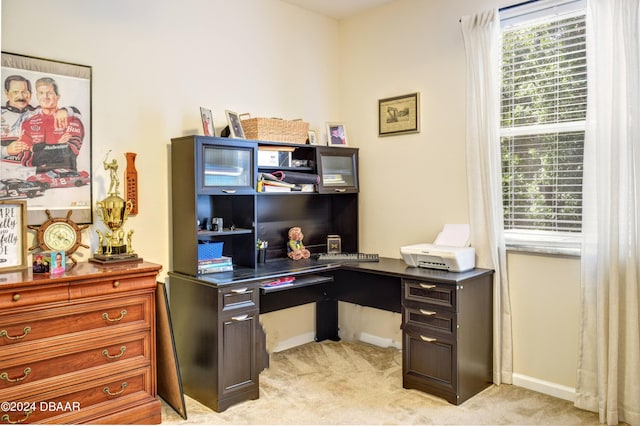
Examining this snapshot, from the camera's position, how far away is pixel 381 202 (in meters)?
4.11

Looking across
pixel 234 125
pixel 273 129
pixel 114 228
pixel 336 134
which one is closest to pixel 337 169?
pixel 336 134

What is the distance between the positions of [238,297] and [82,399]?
0.96m

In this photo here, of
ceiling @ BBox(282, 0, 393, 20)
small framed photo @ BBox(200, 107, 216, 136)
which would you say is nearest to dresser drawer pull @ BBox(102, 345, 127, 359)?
small framed photo @ BBox(200, 107, 216, 136)

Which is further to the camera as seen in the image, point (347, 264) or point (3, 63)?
point (347, 264)

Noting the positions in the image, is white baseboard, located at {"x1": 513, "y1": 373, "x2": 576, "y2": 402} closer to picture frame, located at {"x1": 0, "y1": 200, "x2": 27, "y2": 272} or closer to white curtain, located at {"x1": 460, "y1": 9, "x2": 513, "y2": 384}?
white curtain, located at {"x1": 460, "y1": 9, "x2": 513, "y2": 384}

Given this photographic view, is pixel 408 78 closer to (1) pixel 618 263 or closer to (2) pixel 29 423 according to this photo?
(1) pixel 618 263

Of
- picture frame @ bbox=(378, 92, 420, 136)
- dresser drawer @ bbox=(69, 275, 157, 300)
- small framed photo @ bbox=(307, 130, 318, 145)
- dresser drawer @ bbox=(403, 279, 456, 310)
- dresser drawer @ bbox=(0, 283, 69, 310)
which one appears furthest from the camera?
small framed photo @ bbox=(307, 130, 318, 145)

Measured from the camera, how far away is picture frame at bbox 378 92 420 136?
12.6 ft

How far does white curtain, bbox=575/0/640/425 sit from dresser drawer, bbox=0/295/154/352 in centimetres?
256

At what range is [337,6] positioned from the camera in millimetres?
4062

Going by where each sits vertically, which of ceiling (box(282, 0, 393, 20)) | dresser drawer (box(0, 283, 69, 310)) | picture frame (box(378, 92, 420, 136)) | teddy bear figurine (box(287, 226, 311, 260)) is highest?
ceiling (box(282, 0, 393, 20))

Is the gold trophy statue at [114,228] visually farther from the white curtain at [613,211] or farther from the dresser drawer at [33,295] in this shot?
the white curtain at [613,211]

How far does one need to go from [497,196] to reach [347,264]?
3.76ft

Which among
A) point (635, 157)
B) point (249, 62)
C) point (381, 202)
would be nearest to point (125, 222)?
point (249, 62)
